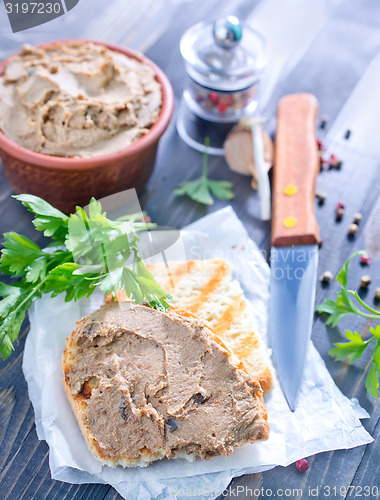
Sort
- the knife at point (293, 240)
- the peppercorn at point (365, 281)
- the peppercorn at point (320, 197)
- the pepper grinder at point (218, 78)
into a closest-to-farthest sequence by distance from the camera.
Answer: the knife at point (293, 240)
the peppercorn at point (365, 281)
the peppercorn at point (320, 197)
the pepper grinder at point (218, 78)

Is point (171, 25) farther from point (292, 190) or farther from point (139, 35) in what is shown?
point (292, 190)


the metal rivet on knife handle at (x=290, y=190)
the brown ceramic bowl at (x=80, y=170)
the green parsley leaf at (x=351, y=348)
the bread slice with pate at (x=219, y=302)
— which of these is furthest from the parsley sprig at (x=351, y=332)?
the brown ceramic bowl at (x=80, y=170)

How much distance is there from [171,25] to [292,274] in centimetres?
243

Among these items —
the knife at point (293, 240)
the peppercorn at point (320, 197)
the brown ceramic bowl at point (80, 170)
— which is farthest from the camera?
the peppercorn at point (320, 197)

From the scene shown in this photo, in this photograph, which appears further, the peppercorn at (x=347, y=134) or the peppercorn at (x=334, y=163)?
the peppercorn at (x=347, y=134)

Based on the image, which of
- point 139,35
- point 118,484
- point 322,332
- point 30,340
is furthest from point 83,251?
point 139,35

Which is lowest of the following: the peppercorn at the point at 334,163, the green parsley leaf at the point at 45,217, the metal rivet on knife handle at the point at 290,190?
the peppercorn at the point at 334,163

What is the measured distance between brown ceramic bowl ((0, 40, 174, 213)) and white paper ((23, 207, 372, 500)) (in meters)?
0.56

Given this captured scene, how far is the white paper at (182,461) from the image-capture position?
108 inches

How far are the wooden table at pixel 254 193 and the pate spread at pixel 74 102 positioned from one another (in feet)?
1.83

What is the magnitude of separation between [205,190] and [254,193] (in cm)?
32

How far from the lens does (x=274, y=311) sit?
10.6ft

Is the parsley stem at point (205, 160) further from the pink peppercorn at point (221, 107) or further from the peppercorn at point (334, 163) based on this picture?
the peppercorn at point (334, 163)

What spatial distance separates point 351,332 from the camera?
10.7 feet
